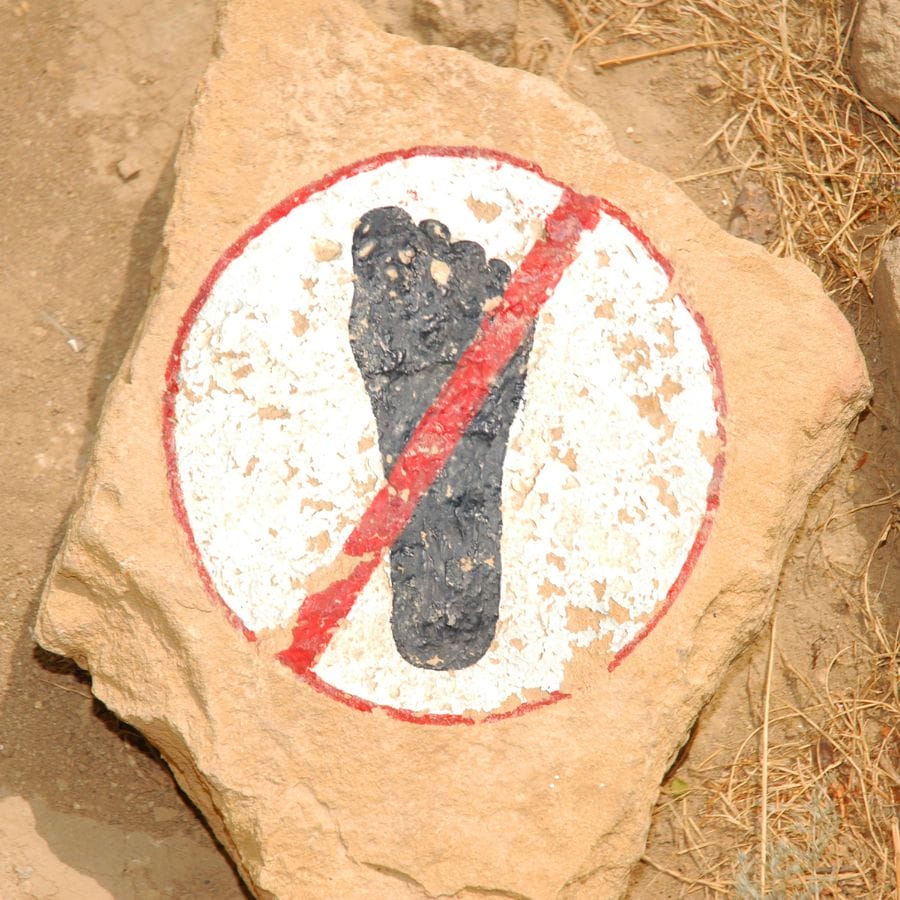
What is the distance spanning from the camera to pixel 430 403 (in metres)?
2.56

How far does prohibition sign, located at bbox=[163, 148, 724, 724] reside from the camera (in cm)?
249

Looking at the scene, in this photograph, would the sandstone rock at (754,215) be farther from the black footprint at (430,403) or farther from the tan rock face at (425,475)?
the black footprint at (430,403)

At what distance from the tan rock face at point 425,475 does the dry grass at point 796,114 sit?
22.8 inches

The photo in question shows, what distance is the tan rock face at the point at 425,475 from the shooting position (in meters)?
2.46

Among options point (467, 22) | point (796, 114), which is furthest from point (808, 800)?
point (467, 22)

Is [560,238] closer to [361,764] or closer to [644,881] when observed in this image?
[361,764]

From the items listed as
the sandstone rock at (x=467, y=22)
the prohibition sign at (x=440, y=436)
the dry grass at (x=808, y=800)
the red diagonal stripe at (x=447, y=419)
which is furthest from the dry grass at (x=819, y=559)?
the red diagonal stripe at (x=447, y=419)

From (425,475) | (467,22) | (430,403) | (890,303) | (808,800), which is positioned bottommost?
(808,800)

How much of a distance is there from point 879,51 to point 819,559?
1295 mm

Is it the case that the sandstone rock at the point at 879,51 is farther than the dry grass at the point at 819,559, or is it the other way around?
the sandstone rock at the point at 879,51

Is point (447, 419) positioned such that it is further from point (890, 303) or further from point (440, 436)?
point (890, 303)

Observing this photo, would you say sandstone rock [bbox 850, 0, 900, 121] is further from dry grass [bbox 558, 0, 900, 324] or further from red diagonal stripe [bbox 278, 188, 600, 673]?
red diagonal stripe [bbox 278, 188, 600, 673]

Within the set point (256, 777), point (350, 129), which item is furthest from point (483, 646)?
point (350, 129)

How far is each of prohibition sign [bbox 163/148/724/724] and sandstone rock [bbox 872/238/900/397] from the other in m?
0.67
